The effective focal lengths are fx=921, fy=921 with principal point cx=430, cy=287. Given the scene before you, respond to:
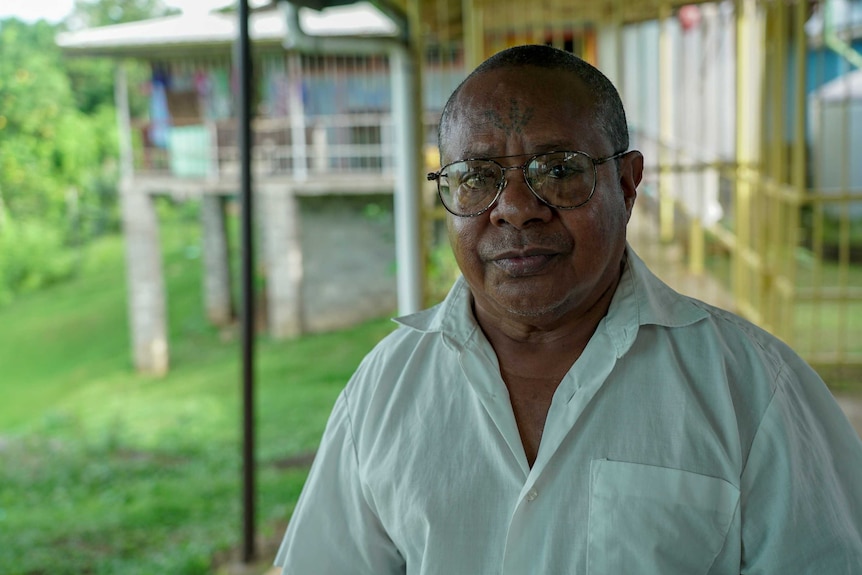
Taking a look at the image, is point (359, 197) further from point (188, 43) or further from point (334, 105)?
point (188, 43)

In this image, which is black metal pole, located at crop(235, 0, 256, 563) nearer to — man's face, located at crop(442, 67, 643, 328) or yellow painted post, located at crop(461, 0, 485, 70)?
yellow painted post, located at crop(461, 0, 485, 70)

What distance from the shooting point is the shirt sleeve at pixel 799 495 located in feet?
3.39

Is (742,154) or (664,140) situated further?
(664,140)

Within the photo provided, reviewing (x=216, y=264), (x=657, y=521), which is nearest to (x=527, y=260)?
(x=657, y=521)

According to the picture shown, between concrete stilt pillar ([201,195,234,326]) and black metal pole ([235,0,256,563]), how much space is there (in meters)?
10.2

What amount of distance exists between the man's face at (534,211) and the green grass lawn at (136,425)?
7368 millimetres

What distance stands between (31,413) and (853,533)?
44.5 ft

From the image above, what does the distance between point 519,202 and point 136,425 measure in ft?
41.4

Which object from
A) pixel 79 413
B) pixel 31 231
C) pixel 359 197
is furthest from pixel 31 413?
pixel 359 197

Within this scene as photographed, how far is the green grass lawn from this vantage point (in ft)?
30.9

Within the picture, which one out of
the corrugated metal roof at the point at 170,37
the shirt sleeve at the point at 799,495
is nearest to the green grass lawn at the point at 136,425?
the corrugated metal roof at the point at 170,37

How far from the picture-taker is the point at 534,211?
1.16 metres

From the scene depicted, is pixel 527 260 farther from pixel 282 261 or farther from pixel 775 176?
pixel 282 261

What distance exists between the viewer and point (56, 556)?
9117mm
